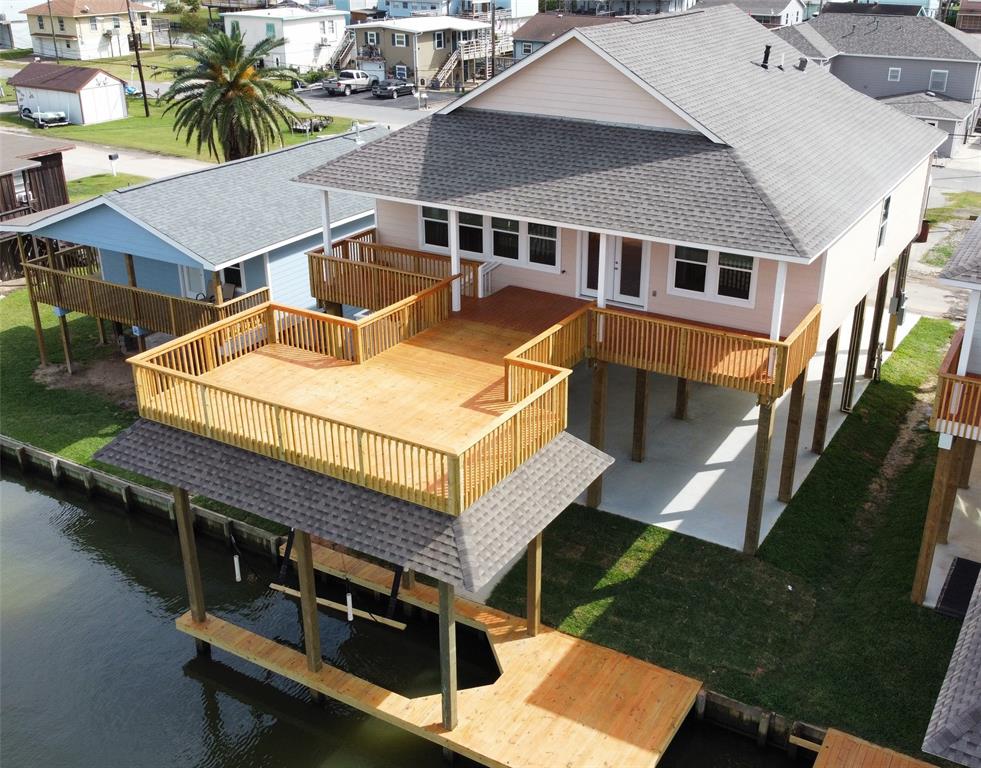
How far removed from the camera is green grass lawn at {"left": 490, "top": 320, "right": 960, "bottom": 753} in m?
16.1

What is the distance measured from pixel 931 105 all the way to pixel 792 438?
4071 cm

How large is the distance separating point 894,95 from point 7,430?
165 ft

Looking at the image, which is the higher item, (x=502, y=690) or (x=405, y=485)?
(x=405, y=485)

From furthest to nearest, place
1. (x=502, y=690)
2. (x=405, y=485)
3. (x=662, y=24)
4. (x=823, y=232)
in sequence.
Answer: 1. (x=662, y=24)
2. (x=823, y=232)
3. (x=502, y=690)
4. (x=405, y=485)

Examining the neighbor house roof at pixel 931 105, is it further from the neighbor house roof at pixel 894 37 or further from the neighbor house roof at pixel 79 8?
the neighbor house roof at pixel 79 8

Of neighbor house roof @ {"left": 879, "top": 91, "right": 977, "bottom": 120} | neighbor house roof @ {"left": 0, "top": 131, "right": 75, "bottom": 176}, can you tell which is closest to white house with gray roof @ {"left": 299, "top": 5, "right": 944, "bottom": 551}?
neighbor house roof @ {"left": 0, "top": 131, "right": 75, "bottom": 176}

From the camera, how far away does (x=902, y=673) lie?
16.3 m

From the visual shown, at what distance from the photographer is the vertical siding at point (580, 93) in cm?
2058

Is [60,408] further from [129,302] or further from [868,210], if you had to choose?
[868,210]

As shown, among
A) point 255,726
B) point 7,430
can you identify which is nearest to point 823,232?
point 255,726

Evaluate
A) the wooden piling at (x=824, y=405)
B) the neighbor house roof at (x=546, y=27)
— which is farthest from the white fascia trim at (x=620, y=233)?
the neighbor house roof at (x=546, y=27)

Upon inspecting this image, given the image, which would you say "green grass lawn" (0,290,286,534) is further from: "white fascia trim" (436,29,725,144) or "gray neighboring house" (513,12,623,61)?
"gray neighboring house" (513,12,623,61)

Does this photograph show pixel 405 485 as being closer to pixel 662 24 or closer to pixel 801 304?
pixel 801 304

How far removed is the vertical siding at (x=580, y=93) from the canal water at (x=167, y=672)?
11.3 m
